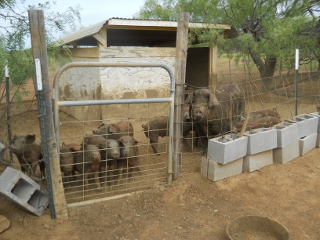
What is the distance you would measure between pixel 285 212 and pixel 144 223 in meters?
1.96

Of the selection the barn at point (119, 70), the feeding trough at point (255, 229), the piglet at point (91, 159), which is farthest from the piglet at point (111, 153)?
the barn at point (119, 70)

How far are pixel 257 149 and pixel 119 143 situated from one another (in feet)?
7.66

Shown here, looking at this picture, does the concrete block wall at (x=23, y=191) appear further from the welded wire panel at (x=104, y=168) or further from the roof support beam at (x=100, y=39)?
the roof support beam at (x=100, y=39)

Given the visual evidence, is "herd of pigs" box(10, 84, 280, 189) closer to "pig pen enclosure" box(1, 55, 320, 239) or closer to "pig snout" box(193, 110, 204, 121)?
"pig snout" box(193, 110, 204, 121)

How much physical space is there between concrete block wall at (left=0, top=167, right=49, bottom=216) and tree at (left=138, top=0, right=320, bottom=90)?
24.0 feet

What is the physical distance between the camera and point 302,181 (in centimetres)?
506

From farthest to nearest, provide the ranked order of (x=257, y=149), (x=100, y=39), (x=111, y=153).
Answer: (x=100, y=39) → (x=257, y=149) → (x=111, y=153)

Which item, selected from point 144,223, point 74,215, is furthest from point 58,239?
point 144,223

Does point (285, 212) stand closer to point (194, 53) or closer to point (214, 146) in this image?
point (214, 146)

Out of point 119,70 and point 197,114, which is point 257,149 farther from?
point 119,70

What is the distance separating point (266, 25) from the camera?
32.8ft

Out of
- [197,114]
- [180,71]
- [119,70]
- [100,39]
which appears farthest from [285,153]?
[100,39]

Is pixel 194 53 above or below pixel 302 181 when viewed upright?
above

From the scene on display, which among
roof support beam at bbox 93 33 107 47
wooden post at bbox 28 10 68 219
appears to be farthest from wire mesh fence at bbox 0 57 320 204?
roof support beam at bbox 93 33 107 47
